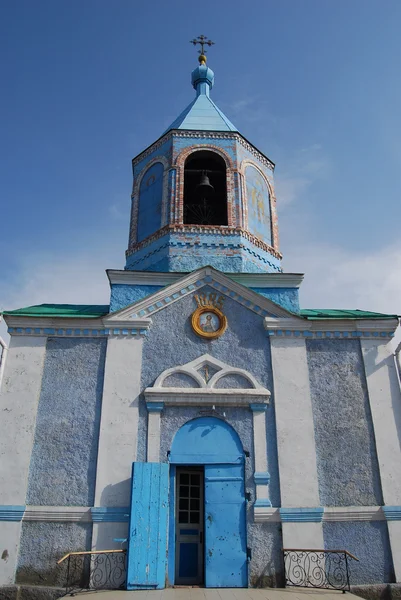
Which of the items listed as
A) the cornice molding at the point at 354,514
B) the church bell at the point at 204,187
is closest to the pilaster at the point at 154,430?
the cornice molding at the point at 354,514

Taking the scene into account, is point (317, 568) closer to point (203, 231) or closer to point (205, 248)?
point (205, 248)

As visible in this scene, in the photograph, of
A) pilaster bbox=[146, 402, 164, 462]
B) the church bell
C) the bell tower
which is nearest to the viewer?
pilaster bbox=[146, 402, 164, 462]

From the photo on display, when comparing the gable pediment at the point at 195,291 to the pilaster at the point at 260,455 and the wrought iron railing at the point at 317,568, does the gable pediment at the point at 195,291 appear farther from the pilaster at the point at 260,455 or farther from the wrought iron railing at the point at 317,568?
the wrought iron railing at the point at 317,568

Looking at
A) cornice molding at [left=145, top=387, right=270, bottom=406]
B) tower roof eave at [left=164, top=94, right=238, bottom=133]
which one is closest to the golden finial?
tower roof eave at [left=164, top=94, right=238, bottom=133]

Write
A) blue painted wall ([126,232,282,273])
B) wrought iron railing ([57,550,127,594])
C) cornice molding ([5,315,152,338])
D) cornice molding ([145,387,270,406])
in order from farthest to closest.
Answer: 1. blue painted wall ([126,232,282,273])
2. cornice molding ([5,315,152,338])
3. cornice molding ([145,387,270,406])
4. wrought iron railing ([57,550,127,594])

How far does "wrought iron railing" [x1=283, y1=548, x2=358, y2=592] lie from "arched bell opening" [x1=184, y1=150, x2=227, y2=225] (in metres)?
6.72

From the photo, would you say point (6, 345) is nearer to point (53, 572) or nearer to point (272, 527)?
point (53, 572)

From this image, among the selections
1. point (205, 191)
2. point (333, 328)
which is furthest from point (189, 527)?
point (205, 191)

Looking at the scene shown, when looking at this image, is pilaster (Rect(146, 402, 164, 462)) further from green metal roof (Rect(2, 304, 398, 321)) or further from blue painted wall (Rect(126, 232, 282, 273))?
blue painted wall (Rect(126, 232, 282, 273))

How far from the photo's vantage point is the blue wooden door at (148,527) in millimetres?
6824

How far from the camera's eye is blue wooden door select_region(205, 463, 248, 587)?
7086 mm

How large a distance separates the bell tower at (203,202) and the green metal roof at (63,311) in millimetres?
1490

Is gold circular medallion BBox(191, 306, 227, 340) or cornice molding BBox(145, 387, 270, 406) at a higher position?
gold circular medallion BBox(191, 306, 227, 340)

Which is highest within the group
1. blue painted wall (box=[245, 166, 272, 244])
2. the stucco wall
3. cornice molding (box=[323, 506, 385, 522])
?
blue painted wall (box=[245, 166, 272, 244])
